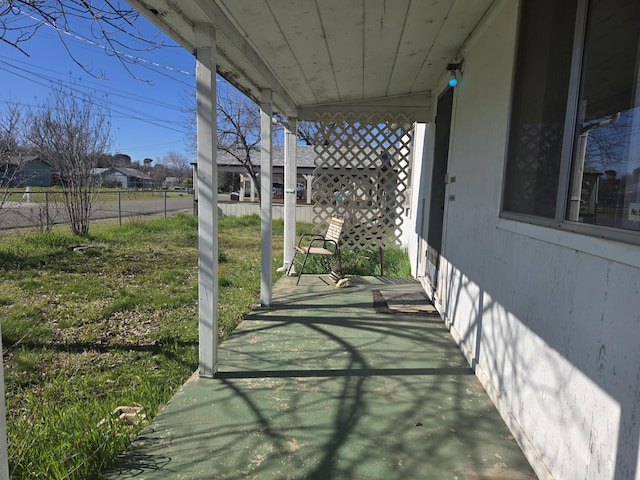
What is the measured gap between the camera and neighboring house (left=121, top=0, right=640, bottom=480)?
1189 millimetres

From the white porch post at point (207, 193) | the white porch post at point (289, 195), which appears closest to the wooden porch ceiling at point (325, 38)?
the white porch post at point (207, 193)

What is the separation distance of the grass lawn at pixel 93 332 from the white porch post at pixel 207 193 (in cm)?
37

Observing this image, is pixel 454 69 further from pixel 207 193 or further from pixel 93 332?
pixel 93 332

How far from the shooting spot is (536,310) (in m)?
1.69

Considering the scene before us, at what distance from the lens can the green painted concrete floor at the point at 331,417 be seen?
1667mm

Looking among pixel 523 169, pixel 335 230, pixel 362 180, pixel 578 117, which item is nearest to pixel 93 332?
pixel 335 230

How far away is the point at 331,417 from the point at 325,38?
8.41 ft

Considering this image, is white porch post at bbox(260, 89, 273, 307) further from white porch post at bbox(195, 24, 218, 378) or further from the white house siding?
the white house siding

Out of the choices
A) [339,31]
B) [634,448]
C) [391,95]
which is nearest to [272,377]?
[634,448]

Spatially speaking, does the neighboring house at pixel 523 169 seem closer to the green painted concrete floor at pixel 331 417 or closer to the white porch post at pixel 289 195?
the green painted concrete floor at pixel 331 417

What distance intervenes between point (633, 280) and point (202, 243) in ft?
6.85

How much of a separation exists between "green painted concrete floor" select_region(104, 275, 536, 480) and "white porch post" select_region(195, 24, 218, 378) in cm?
27

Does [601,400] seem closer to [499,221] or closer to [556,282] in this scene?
[556,282]

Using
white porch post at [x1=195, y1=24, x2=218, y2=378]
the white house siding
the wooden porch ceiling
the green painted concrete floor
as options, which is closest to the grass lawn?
the green painted concrete floor
